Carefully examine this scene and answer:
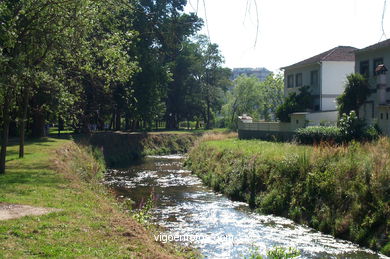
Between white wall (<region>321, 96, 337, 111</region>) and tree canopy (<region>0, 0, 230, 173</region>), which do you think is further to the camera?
white wall (<region>321, 96, 337, 111</region>)

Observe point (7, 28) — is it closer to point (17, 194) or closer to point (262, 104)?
point (17, 194)

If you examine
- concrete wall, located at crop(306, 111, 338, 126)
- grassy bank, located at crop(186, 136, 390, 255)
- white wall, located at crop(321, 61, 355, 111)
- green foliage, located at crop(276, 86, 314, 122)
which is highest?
white wall, located at crop(321, 61, 355, 111)

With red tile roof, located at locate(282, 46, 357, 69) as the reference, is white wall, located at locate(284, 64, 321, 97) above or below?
below

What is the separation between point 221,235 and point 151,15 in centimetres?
1055

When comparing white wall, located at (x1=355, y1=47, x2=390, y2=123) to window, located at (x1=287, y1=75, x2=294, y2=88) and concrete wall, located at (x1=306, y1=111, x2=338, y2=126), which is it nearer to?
concrete wall, located at (x1=306, y1=111, x2=338, y2=126)

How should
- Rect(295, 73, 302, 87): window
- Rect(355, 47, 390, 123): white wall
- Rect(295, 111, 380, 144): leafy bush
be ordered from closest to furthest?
1. Rect(295, 111, 380, 144): leafy bush
2. Rect(355, 47, 390, 123): white wall
3. Rect(295, 73, 302, 87): window

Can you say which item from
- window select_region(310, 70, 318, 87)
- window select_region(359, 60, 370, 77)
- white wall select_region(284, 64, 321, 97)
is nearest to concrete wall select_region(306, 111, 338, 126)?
white wall select_region(284, 64, 321, 97)

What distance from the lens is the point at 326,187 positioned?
17.6 meters

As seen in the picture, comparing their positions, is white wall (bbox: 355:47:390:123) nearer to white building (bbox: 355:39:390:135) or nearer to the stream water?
white building (bbox: 355:39:390:135)

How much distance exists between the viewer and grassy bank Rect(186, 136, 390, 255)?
48.8 ft

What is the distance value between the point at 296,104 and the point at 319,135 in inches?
527

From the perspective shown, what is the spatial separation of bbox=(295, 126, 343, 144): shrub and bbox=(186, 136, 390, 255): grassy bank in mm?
6333

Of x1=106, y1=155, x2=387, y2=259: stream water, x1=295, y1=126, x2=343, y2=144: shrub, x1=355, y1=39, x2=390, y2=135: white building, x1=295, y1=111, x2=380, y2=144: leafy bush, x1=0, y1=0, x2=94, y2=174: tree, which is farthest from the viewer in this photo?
x1=355, y1=39, x2=390, y2=135: white building

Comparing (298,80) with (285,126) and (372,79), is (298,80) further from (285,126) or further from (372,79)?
(372,79)
